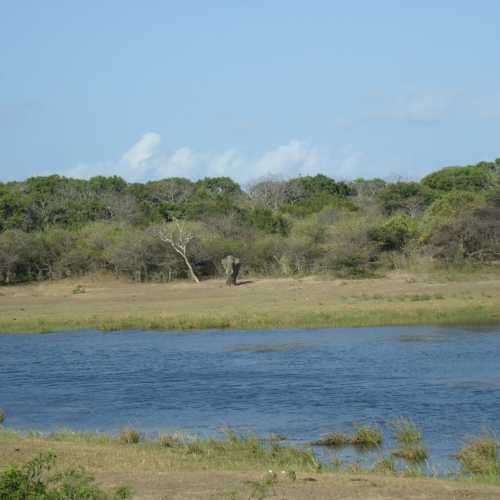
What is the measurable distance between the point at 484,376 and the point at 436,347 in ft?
19.4

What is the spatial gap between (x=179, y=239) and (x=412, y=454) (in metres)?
39.6

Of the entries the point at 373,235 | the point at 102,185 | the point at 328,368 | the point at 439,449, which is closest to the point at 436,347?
the point at 328,368

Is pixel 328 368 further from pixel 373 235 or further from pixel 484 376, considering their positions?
pixel 373 235

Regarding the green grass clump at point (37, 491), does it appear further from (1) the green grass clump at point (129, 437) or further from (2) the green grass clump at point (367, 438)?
(2) the green grass clump at point (367, 438)

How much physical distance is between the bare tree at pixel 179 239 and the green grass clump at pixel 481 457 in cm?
3681

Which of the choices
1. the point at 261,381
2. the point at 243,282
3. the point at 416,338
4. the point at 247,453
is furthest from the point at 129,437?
the point at 243,282

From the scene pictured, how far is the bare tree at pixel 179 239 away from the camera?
5272cm

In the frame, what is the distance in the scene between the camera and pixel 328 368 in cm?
2767

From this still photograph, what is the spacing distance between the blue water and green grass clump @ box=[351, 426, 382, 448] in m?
1.00

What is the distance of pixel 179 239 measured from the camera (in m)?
54.7

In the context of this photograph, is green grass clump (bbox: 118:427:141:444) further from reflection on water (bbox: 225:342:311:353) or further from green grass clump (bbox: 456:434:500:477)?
reflection on water (bbox: 225:342:311:353)

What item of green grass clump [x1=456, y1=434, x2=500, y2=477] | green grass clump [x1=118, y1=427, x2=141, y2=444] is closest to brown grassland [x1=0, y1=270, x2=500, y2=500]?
green grass clump [x1=118, y1=427, x2=141, y2=444]

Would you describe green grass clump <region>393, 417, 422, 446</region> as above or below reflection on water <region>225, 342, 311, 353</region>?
below

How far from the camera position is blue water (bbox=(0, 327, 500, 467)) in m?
20.0
